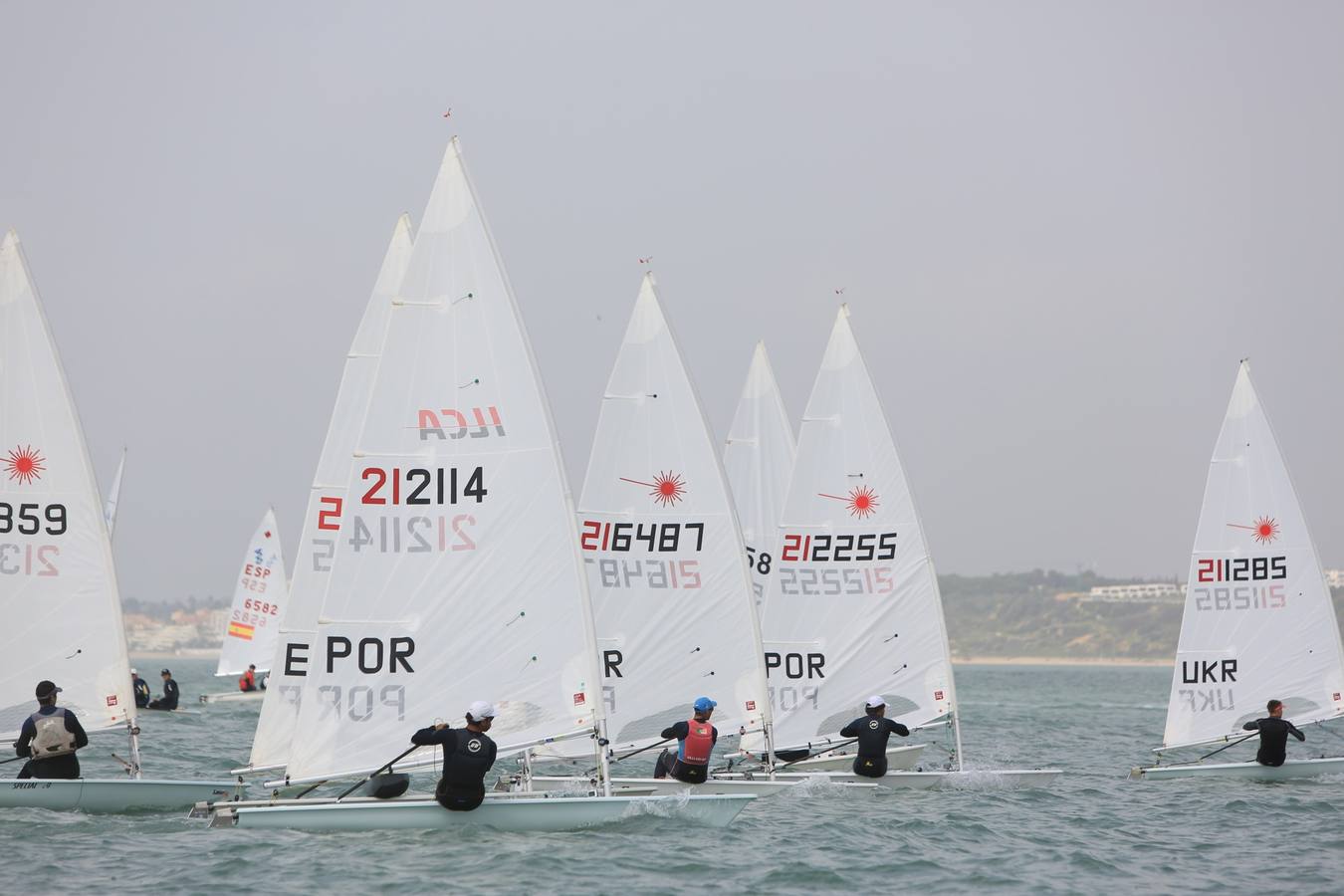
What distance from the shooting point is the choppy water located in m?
14.9

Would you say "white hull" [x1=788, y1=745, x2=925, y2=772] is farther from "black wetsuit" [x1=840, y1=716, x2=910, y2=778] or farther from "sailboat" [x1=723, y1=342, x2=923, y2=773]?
"sailboat" [x1=723, y1=342, x2=923, y2=773]

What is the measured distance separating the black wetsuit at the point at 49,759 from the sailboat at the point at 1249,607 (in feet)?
52.3

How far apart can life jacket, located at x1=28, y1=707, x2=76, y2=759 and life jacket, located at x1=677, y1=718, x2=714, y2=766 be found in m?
7.19

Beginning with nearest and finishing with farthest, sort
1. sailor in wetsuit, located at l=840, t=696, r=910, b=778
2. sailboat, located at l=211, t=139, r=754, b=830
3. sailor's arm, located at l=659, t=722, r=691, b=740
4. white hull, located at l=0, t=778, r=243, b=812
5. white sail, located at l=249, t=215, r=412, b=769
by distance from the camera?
sailboat, located at l=211, t=139, r=754, b=830 < white hull, located at l=0, t=778, r=243, b=812 < sailor's arm, located at l=659, t=722, r=691, b=740 < white sail, located at l=249, t=215, r=412, b=769 < sailor in wetsuit, located at l=840, t=696, r=910, b=778

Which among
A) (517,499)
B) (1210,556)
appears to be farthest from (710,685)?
(1210,556)

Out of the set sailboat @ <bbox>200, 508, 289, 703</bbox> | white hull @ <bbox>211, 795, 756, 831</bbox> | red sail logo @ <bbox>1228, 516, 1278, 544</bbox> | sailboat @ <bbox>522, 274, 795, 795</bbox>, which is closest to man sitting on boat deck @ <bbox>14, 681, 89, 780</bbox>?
white hull @ <bbox>211, 795, 756, 831</bbox>

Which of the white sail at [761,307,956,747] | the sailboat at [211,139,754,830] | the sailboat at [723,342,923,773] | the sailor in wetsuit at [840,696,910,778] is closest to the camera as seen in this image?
the sailboat at [211,139,754,830]

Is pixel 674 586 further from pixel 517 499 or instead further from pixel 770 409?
pixel 770 409

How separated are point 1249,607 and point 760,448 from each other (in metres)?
8.80

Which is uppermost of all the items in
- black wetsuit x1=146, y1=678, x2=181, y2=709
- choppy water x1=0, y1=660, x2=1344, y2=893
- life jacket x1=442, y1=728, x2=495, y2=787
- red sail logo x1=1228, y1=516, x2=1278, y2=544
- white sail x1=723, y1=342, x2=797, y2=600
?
white sail x1=723, y1=342, x2=797, y2=600

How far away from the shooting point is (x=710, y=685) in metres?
22.4

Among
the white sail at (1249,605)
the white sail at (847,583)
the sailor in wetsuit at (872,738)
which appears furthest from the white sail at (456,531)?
the white sail at (1249,605)

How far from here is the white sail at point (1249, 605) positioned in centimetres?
2619

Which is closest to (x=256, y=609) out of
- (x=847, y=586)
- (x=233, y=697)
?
(x=233, y=697)
